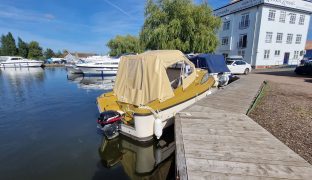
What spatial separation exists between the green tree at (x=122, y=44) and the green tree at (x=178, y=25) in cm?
2788

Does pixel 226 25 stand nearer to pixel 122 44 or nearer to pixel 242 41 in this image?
pixel 242 41

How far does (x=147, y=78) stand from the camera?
6320 millimetres

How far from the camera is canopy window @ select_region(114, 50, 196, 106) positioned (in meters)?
6.17

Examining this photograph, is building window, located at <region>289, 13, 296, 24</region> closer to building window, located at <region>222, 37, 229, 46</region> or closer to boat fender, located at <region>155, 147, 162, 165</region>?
building window, located at <region>222, 37, 229, 46</region>

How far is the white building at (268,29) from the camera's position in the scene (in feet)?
85.0

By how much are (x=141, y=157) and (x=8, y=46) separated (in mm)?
A: 72216

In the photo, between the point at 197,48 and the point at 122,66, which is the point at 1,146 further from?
the point at 197,48

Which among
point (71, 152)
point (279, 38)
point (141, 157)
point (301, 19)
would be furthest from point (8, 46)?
point (301, 19)

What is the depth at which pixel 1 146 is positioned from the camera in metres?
5.69

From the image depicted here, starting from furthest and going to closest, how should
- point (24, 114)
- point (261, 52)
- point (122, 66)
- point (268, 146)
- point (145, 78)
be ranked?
point (261, 52) → point (24, 114) → point (122, 66) → point (145, 78) → point (268, 146)

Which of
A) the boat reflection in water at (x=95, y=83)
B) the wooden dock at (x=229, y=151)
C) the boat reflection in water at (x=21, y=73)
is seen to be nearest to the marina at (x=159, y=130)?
the wooden dock at (x=229, y=151)

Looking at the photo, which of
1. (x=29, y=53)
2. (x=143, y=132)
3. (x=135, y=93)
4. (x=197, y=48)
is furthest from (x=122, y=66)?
(x=29, y=53)

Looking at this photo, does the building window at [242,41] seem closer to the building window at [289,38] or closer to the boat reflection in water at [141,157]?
the building window at [289,38]

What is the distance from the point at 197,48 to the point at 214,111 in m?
12.8
